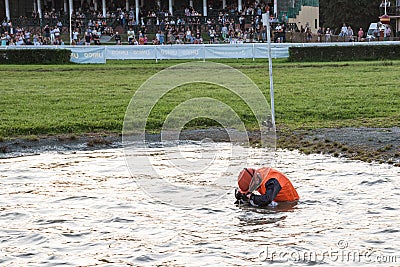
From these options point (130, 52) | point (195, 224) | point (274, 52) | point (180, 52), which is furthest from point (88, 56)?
point (195, 224)

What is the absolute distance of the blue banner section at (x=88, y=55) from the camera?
1651 inches

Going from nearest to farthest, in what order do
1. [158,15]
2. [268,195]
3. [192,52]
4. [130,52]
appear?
[268,195] → [192,52] → [130,52] → [158,15]

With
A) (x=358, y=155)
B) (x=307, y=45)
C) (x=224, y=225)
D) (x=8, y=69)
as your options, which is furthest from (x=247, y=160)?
(x=307, y=45)

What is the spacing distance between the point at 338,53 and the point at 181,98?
18.3m

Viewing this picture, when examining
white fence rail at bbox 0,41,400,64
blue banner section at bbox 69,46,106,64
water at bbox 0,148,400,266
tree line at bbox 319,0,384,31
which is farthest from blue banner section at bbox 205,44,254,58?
tree line at bbox 319,0,384,31

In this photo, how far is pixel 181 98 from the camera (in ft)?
79.5

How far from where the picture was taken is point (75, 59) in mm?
42062

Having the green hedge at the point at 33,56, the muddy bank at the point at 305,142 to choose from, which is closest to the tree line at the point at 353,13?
the green hedge at the point at 33,56

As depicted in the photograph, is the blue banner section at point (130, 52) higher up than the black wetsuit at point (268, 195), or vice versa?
the blue banner section at point (130, 52)

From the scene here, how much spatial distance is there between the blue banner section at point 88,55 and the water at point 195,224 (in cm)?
2784

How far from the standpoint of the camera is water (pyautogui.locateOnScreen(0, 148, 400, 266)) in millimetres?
9320

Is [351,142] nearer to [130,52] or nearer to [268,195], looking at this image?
[268,195]

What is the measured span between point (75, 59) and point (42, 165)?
88.9ft

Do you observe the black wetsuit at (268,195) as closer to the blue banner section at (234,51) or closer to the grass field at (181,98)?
the grass field at (181,98)
